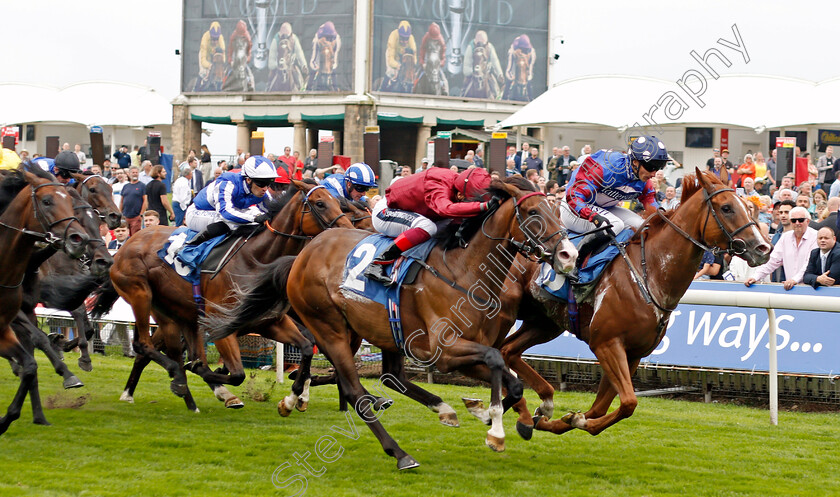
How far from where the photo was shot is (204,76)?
3306 centimetres

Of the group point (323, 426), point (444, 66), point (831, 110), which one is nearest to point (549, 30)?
point (444, 66)

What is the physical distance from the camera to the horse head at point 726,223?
17.9 feet

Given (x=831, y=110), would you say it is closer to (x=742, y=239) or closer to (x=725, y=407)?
(x=725, y=407)

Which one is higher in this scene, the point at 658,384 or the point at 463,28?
the point at 463,28

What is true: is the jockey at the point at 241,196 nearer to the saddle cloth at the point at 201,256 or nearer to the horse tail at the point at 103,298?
the saddle cloth at the point at 201,256

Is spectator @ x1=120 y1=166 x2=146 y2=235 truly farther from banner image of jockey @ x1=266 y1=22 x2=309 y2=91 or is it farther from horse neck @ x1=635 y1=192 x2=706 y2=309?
banner image of jockey @ x1=266 y1=22 x2=309 y2=91

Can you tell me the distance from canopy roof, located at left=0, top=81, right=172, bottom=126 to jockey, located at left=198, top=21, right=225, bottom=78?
2008 millimetres

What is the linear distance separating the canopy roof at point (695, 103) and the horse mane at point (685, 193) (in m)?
9.12

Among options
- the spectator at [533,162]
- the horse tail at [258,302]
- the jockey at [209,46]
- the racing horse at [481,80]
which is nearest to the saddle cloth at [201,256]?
the horse tail at [258,302]

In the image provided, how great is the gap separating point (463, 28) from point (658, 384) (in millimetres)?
24554

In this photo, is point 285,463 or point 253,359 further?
point 253,359

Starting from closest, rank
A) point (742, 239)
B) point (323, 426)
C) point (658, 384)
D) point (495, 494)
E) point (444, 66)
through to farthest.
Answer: point (495, 494) < point (742, 239) < point (323, 426) < point (658, 384) < point (444, 66)

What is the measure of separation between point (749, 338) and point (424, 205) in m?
3.57

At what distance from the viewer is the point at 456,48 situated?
3150 centimetres
